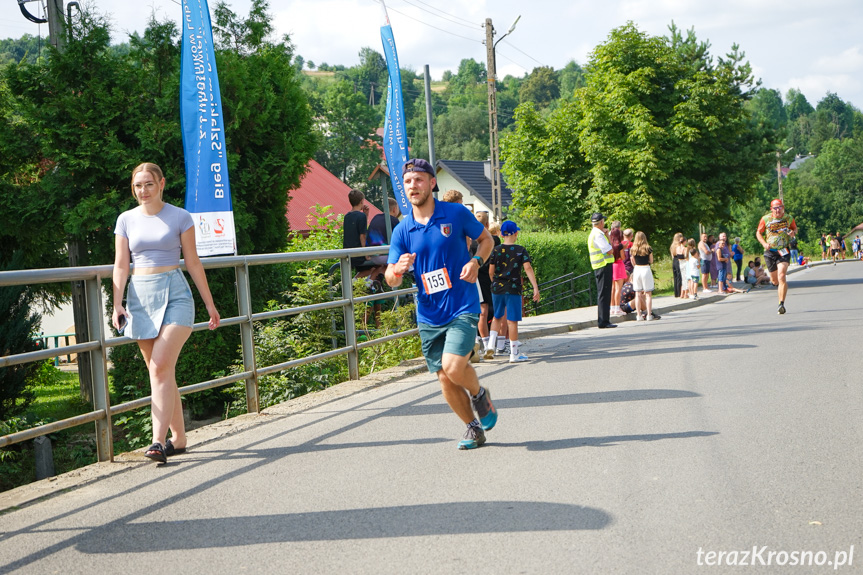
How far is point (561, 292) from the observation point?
1133 inches

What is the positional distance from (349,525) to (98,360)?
260cm

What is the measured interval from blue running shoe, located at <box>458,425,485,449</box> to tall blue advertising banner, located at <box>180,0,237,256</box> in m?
5.90

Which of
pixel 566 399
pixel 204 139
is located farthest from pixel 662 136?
pixel 566 399

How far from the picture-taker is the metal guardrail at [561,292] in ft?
88.4

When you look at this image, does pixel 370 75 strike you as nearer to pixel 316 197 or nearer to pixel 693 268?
pixel 316 197

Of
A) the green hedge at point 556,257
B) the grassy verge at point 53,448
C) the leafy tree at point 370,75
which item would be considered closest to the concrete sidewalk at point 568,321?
the green hedge at point 556,257

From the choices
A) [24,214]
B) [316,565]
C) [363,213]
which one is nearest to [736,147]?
[363,213]

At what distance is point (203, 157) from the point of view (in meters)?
11.4

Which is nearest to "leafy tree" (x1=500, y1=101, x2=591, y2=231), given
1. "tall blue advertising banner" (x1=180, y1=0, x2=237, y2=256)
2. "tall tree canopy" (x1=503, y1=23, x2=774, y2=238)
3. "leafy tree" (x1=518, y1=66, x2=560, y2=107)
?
"tall tree canopy" (x1=503, y1=23, x2=774, y2=238)

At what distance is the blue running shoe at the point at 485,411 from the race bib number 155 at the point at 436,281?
77 cm

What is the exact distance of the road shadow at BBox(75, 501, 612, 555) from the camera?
14.2 feet

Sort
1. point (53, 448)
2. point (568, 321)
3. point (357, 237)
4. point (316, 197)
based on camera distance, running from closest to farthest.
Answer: point (53, 448) → point (357, 237) → point (568, 321) → point (316, 197)

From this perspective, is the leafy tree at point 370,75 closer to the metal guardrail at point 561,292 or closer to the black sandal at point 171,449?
the metal guardrail at point 561,292

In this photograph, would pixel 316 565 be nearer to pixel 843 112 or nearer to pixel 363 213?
pixel 363 213
